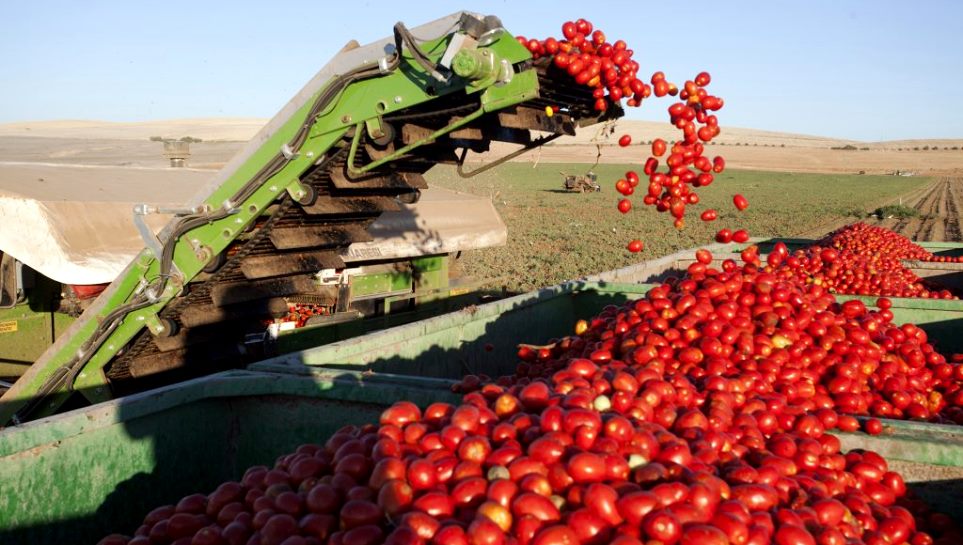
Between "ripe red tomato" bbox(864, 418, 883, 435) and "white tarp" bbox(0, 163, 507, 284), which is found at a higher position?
"white tarp" bbox(0, 163, 507, 284)

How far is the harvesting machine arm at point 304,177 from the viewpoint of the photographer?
4035mm

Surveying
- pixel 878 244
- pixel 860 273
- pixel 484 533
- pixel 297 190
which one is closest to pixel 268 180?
pixel 297 190

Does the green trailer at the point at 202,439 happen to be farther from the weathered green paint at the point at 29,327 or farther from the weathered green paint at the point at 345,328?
the weathered green paint at the point at 29,327

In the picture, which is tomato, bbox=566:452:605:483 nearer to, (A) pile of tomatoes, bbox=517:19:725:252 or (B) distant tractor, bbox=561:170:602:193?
(A) pile of tomatoes, bbox=517:19:725:252

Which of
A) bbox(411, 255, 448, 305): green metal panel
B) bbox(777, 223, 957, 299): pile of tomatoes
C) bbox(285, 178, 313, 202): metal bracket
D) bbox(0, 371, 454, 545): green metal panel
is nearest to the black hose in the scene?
bbox(285, 178, 313, 202): metal bracket

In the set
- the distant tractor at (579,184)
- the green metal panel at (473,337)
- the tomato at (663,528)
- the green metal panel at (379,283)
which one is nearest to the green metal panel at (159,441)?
the green metal panel at (473,337)

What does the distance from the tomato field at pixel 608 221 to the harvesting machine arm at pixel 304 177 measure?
18.9ft

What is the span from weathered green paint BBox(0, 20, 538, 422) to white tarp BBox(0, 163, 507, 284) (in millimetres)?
514

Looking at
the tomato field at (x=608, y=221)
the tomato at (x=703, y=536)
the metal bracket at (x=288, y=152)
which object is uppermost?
the metal bracket at (x=288, y=152)

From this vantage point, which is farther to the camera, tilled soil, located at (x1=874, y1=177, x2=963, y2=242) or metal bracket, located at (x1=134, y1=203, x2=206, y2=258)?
tilled soil, located at (x1=874, y1=177, x2=963, y2=242)

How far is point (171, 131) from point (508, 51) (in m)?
85.4

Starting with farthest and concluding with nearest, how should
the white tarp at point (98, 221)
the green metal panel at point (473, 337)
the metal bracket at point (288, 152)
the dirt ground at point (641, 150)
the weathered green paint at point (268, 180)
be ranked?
the dirt ground at point (641, 150) < the white tarp at point (98, 221) < the metal bracket at point (288, 152) < the green metal panel at point (473, 337) < the weathered green paint at point (268, 180)

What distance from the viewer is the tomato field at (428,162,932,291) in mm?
16000

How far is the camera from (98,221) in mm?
5250
